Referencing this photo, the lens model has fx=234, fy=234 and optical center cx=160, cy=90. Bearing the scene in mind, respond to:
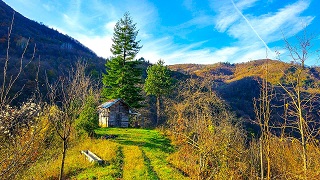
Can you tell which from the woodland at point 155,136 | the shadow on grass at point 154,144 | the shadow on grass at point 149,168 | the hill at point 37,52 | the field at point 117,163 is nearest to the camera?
the woodland at point 155,136

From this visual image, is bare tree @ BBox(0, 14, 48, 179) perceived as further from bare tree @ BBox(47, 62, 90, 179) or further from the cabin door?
the cabin door

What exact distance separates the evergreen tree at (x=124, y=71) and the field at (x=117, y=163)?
12771 millimetres

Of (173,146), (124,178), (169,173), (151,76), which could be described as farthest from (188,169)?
(151,76)

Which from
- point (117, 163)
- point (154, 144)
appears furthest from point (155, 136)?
point (117, 163)

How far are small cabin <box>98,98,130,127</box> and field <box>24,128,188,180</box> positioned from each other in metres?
10.7

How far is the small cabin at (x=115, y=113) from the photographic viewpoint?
27719 millimetres

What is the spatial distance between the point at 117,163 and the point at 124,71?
19444 mm

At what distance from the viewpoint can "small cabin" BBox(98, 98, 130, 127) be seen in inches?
1091

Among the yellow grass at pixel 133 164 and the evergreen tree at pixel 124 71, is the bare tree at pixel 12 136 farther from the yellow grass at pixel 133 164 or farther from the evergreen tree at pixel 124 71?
the evergreen tree at pixel 124 71

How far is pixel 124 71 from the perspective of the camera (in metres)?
30.3

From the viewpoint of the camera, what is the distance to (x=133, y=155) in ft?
44.5

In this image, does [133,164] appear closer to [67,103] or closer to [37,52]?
[67,103]

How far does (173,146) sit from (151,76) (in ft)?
49.9

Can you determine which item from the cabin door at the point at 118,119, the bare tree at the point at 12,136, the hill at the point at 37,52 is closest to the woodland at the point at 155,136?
the bare tree at the point at 12,136
